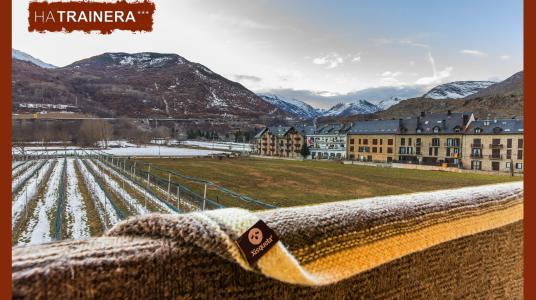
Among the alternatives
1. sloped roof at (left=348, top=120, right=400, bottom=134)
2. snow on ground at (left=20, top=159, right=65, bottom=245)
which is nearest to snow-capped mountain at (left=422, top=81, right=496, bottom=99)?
sloped roof at (left=348, top=120, right=400, bottom=134)

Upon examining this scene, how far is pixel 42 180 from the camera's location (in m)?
5.53

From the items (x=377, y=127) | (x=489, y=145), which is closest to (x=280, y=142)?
(x=377, y=127)

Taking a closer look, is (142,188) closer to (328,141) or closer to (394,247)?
(394,247)

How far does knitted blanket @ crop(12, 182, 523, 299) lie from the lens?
0.13m

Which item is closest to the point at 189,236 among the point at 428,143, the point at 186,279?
the point at 186,279

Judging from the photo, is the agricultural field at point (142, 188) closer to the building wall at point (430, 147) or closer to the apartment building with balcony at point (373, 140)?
the building wall at point (430, 147)

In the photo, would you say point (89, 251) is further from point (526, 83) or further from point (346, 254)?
point (526, 83)

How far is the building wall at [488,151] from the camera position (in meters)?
9.07

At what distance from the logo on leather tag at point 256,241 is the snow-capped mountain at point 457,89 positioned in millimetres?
31011

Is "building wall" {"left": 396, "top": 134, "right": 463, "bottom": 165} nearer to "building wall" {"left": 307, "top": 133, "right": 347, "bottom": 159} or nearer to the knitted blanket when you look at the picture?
"building wall" {"left": 307, "top": 133, "right": 347, "bottom": 159}

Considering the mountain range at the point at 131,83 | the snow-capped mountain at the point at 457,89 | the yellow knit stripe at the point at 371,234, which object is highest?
the snow-capped mountain at the point at 457,89

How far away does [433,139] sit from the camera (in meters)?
12.6

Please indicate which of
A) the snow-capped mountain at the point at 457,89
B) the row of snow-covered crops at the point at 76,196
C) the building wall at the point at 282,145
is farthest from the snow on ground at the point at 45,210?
the snow-capped mountain at the point at 457,89

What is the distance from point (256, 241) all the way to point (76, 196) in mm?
5777
